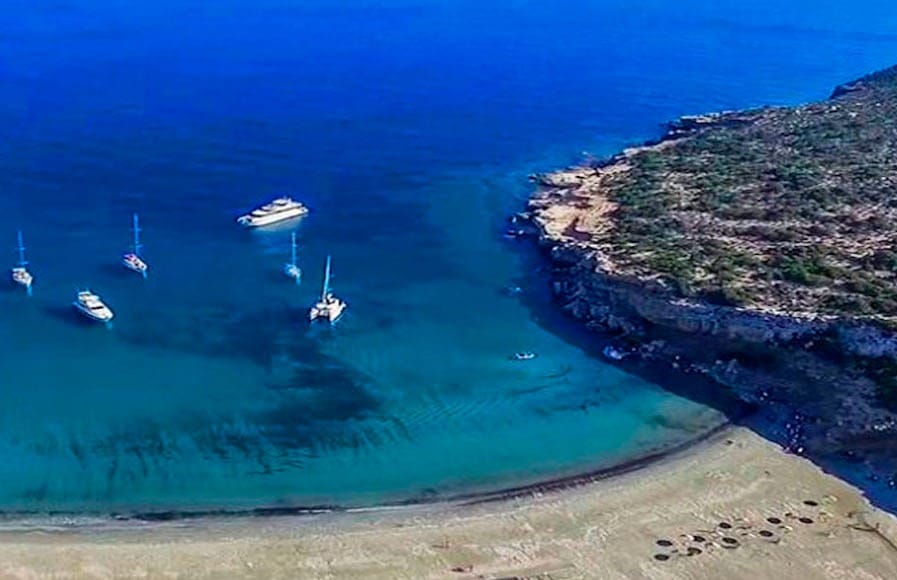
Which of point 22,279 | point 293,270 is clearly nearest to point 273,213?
point 293,270

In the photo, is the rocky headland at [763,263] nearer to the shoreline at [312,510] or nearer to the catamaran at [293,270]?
the shoreline at [312,510]

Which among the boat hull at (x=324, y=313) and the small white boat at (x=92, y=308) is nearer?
the small white boat at (x=92, y=308)

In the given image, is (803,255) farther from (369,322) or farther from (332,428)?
(332,428)

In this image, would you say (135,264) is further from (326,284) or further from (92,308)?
(326,284)

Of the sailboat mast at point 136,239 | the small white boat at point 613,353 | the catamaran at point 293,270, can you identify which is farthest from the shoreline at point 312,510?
the sailboat mast at point 136,239

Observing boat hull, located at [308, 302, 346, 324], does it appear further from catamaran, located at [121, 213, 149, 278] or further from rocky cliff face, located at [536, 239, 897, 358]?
rocky cliff face, located at [536, 239, 897, 358]

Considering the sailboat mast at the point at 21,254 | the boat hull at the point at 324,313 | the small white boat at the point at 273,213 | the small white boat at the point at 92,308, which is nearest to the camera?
the small white boat at the point at 92,308

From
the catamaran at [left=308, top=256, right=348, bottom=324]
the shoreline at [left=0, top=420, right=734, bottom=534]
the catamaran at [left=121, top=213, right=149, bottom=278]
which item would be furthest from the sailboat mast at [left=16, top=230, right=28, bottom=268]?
the shoreline at [left=0, top=420, right=734, bottom=534]
